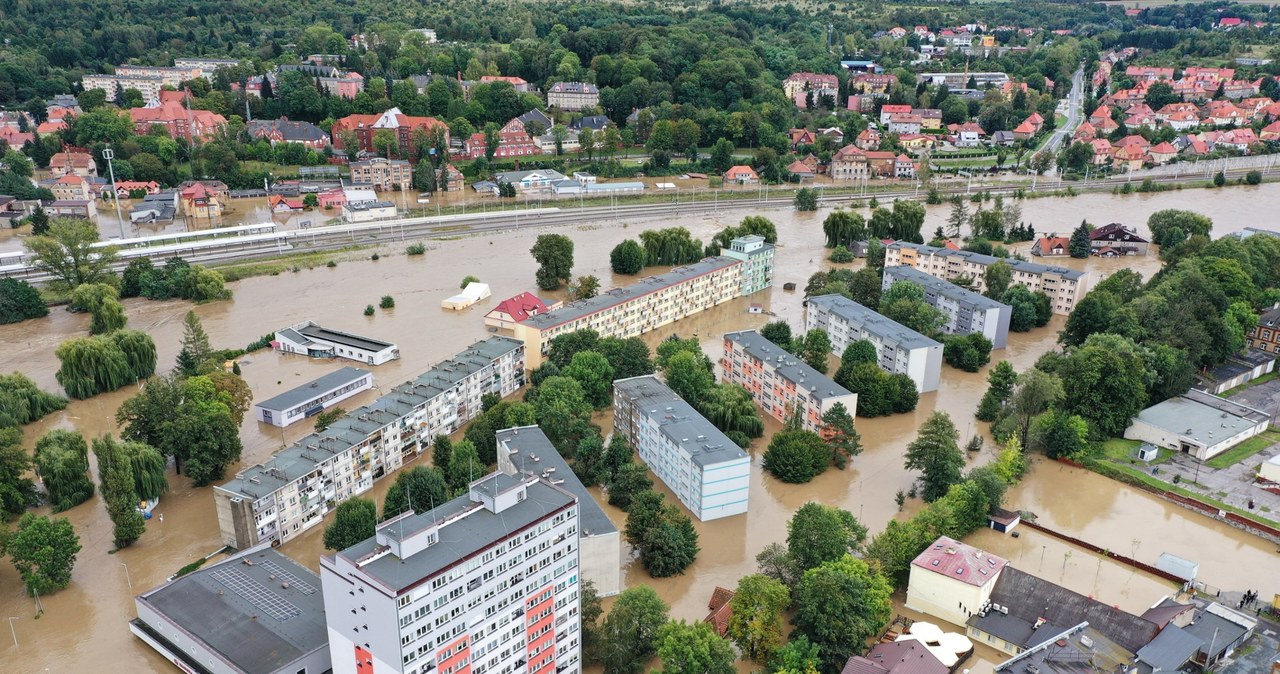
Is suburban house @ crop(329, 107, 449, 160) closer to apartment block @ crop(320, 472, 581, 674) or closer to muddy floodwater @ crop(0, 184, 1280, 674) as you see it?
muddy floodwater @ crop(0, 184, 1280, 674)

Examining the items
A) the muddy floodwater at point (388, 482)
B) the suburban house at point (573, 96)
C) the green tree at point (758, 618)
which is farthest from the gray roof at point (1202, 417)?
the suburban house at point (573, 96)

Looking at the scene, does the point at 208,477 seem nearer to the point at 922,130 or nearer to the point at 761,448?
the point at 761,448

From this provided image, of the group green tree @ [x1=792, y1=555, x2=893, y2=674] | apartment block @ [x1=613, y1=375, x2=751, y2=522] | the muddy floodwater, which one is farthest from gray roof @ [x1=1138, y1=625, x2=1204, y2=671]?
apartment block @ [x1=613, y1=375, x2=751, y2=522]

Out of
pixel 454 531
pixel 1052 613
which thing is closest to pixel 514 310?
pixel 454 531

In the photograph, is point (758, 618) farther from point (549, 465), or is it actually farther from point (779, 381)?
point (779, 381)

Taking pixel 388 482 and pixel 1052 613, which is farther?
pixel 388 482

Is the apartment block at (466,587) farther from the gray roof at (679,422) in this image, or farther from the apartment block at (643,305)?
the apartment block at (643,305)
